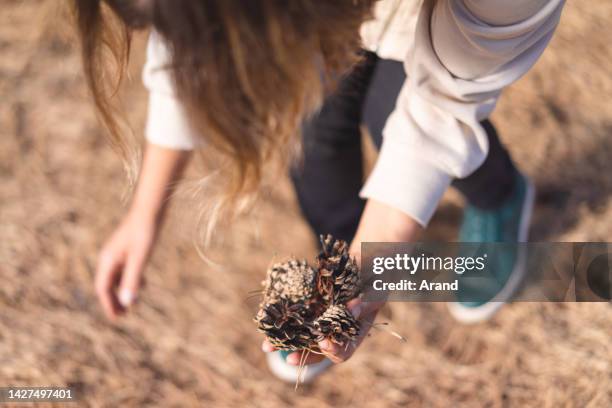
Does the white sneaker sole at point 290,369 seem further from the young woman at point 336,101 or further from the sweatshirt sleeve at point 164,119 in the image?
the sweatshirt sleeve at point 164,119

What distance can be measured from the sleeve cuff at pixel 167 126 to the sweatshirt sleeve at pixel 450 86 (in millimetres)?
347

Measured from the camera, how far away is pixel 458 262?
3.79ft

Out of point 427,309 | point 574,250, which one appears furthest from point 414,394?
point 574,250

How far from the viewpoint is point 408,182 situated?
875 mm

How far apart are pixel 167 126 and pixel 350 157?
17.8 inches

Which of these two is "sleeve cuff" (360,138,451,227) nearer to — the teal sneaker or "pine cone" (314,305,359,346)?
"pine cone" (314,305,359,346)

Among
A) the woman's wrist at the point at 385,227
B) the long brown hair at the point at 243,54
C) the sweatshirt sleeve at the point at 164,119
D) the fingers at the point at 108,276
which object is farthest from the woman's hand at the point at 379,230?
the fingers at the point at 108,276

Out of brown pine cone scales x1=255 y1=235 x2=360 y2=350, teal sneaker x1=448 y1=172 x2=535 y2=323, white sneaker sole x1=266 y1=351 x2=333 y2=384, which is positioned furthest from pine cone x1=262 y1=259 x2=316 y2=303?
teal sneaker x1=448 y1=172 x2=535 y2=323

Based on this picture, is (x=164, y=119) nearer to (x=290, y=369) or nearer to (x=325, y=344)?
(x=325, y=344)

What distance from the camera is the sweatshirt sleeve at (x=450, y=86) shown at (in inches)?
28.3

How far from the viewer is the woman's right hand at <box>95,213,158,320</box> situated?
1079 mm

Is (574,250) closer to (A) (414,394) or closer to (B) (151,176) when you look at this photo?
(A) (414,394)

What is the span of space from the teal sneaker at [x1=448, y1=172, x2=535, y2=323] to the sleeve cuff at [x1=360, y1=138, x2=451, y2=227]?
1.53 feet

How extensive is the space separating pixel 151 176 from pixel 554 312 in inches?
38.2
